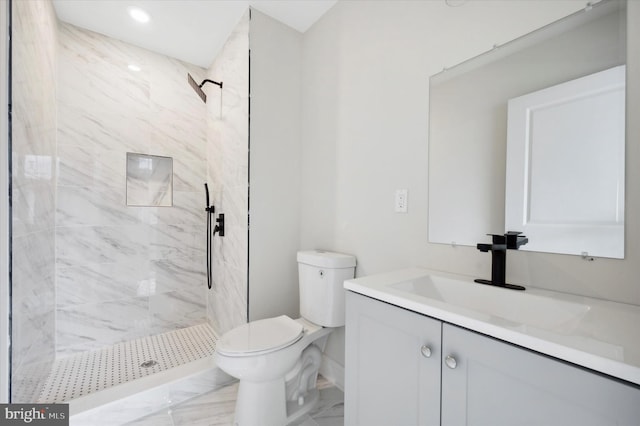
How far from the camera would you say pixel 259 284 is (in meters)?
1.84

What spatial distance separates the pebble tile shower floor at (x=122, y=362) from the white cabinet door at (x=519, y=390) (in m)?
1.84

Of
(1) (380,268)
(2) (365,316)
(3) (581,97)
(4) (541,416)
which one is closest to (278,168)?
(1) (380,268)

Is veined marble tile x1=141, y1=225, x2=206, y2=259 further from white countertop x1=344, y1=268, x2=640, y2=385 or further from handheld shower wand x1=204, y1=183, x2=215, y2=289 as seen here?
white countertop x1=344, y1=268, x2=640, y2=385

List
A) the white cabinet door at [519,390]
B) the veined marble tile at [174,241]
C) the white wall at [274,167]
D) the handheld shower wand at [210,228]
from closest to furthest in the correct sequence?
the white cabinet door at [519,390] → the white wall at [274,167] → the handheld shower wand at [210,228] → the veined marble tile at [174,241]

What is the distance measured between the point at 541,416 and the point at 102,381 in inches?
87.7

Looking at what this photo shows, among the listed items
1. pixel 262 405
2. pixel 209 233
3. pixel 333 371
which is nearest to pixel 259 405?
pixel 262 405

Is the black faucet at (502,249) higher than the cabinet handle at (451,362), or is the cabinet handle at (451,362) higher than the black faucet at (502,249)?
the black faucet at (502,249)

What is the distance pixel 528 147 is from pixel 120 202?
269 cm

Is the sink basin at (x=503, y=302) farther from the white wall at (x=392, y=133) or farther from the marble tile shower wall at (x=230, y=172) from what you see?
the marble tile shower wall at (x=230, y=172)

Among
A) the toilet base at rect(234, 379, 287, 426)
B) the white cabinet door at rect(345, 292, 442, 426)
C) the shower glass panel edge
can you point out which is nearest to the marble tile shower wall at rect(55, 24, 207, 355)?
the shower glass panel edge

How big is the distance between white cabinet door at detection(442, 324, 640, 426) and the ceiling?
6.69 ft

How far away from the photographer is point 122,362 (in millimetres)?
1918

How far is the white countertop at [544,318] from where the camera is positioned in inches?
19.8

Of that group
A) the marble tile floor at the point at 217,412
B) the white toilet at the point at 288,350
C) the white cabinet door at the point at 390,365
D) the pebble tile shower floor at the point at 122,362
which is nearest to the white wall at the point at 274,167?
the white toilet at the point at 288,350
